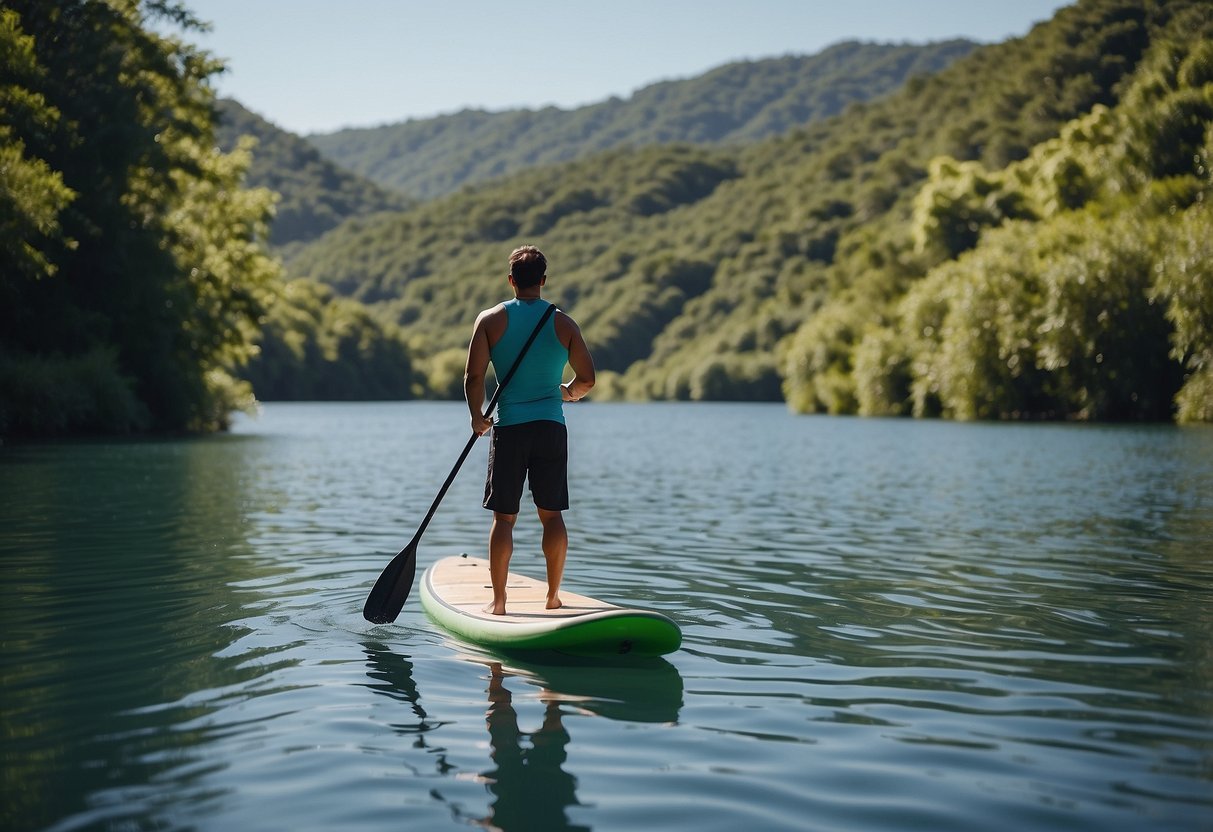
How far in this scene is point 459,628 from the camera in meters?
7.72

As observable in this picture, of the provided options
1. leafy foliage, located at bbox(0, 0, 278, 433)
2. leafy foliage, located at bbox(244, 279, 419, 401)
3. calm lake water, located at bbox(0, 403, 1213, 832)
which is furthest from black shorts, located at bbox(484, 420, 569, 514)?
leafy foliage, located at bbox(244, 279, 419, 401)

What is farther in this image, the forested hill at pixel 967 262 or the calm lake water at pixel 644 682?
the forested hill at pixel 967 262

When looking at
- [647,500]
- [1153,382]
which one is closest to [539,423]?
[647,500]

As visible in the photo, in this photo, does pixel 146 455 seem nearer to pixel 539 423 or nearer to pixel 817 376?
pixel 539 423

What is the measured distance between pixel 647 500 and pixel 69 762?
1375 cm

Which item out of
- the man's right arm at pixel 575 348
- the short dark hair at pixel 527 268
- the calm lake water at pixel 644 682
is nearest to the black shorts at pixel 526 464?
the man's right arm at pixel 575 348

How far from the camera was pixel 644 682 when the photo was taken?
6562 mm

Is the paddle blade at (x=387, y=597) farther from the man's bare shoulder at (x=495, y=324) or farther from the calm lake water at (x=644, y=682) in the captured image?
the man's bare shoulder at (x=495, y=324)

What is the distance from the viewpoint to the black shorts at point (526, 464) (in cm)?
753

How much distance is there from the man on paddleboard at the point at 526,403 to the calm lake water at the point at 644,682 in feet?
3.05

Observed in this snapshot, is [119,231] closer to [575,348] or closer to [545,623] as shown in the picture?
[575,348]

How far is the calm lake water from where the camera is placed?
4.61 metres

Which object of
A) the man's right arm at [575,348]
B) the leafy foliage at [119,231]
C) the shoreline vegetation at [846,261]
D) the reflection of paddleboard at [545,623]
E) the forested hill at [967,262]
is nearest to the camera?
the reflection of paddleboard at [545,623]

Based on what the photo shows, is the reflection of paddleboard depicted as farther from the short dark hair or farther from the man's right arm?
the short dark hair
